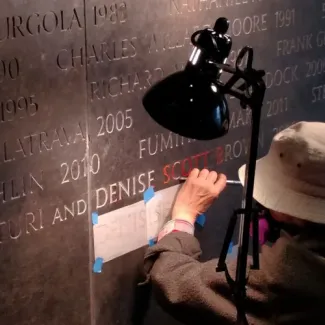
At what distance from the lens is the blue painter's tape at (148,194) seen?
2514 mm

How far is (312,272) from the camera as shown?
1903mm

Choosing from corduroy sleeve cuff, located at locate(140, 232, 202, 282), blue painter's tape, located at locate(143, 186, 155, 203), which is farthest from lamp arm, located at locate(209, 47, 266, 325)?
blue painter's tape, located at locate(143, 186, 155, 203)

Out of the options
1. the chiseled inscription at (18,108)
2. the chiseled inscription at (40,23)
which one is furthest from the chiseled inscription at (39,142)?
the chiseled inscription at (40,23)

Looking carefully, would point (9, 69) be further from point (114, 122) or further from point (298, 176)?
point (298, 176)

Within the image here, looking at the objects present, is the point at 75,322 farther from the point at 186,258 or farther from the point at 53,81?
the point at 53,81

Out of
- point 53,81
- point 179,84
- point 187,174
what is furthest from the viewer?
point 187,174

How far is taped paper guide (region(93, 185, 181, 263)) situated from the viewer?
2416 millimetres

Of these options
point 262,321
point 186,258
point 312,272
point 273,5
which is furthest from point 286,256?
point 273,5

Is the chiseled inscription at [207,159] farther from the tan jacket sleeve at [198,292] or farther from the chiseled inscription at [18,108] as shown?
the chiseled inscription at [18,108]

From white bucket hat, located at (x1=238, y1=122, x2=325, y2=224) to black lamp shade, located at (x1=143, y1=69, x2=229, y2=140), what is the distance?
8.5 inches

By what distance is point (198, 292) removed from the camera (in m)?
2.09

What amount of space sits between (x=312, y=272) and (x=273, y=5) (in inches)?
46.1

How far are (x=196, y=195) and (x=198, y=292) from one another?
0.52 m

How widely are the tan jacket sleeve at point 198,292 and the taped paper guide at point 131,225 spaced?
0.67ft
